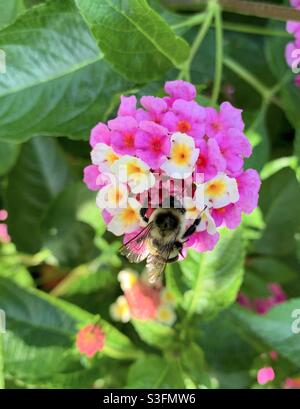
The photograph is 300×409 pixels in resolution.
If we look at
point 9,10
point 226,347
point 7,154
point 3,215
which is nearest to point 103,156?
point 9,10

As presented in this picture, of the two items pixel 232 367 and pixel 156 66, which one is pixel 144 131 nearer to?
pixel 156 66

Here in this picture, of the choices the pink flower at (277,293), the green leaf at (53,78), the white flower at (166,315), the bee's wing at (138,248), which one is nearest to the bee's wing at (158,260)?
the bee's wing at (138,248)

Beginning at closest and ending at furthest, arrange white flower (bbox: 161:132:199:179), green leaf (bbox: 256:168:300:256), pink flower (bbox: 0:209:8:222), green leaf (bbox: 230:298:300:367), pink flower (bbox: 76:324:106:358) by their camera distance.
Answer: white flower (bbox: 161:132:199:179)
green leaf (bbox: 230:298:300:367)
pink flower (bbox: 76:324:106:358)
green leaf (bbox: 256:168:300:256)
pink flower (bbox: 0:209:8:222)

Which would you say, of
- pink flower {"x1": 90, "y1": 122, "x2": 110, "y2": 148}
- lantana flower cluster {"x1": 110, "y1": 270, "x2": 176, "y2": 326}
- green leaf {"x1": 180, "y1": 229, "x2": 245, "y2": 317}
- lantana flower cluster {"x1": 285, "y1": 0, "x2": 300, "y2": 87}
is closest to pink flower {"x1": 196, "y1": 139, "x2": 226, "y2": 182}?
pink flower {"x1": 90, "y1": 122, "x2": 110, "y2": 148}

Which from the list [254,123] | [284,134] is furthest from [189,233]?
[284,134]

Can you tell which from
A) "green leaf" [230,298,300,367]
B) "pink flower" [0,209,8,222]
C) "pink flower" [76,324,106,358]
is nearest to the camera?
"green leaf" [230,298,300,367]

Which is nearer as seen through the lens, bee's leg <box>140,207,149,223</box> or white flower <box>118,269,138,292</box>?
bee's leg <box>140,207,149,223</box>

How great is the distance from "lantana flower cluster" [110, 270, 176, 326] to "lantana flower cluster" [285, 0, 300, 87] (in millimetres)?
447

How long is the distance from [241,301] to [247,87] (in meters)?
0.42

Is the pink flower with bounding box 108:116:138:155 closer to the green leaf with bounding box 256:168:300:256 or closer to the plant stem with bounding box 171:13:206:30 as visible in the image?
the plant stem with bounding box 171:13:206:30

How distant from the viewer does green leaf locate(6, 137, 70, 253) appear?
1.29 metres

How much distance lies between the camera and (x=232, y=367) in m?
1.16

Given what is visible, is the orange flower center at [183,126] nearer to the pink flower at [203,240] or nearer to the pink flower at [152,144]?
the pink flower at [152,144]

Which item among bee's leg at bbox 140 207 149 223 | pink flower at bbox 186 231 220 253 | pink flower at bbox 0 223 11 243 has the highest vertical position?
bee's leg at bbox 140 207 149 223
